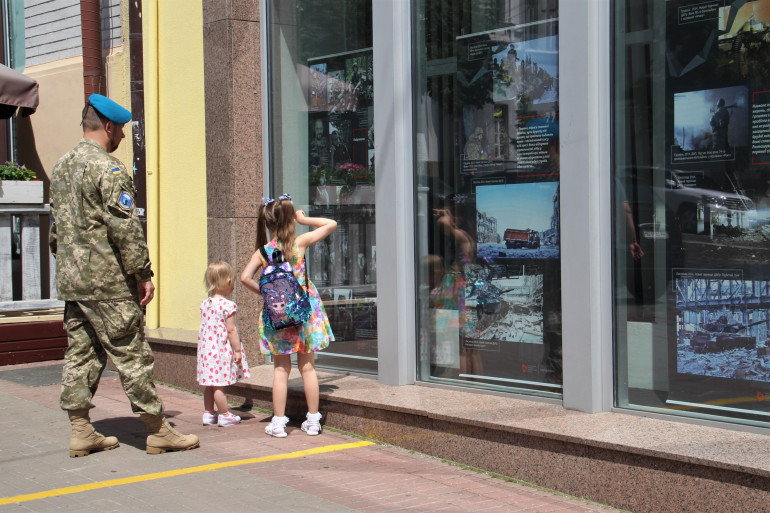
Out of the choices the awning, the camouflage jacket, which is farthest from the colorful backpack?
the awning

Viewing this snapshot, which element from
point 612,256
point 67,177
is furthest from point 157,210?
point 612,256

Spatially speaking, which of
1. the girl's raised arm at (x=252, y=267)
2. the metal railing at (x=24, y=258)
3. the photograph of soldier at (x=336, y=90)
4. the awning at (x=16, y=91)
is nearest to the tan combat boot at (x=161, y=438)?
the girl's raised arm at (x=252, y=267)

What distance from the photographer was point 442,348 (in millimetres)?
7207

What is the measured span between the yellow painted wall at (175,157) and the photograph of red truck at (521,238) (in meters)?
3.66

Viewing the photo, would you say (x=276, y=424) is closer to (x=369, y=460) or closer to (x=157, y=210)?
(x=369, y=460)

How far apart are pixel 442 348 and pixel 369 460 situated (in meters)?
1.39

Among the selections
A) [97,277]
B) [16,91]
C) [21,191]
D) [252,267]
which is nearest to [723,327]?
[252,267]

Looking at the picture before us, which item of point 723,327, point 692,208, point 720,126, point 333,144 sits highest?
point 333,144

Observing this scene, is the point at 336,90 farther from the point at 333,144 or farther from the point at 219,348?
the point at 219,348

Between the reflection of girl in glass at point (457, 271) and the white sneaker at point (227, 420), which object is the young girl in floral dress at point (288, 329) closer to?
the white sneaker at point (227, 420)

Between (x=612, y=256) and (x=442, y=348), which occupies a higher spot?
(x=612, y=256)

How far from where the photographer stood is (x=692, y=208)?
18.6 feet

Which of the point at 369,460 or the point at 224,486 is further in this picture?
the point at 369,460

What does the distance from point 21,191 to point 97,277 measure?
591 centimetres
